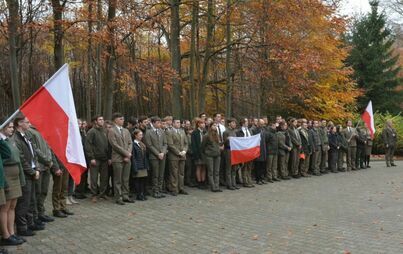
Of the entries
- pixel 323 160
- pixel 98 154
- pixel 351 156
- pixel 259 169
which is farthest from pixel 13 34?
pixel 351 156

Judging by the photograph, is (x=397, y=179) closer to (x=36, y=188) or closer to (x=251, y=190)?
(x=251, y=190)

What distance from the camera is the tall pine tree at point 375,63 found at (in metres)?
34.3

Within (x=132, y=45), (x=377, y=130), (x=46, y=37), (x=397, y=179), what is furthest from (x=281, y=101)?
(x=46, y=37)

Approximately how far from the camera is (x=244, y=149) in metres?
13.5

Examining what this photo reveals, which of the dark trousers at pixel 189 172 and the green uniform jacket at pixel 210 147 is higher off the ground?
the green uniform jacket at pixel 210 147

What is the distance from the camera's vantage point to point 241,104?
92.1 feet

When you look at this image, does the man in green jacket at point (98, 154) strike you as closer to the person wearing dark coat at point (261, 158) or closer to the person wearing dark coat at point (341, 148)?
the person wearing dark coat at point (261, 158)

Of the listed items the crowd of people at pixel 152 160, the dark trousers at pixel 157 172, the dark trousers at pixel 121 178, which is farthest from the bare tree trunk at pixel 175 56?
the dark trousers at pixel 121 178

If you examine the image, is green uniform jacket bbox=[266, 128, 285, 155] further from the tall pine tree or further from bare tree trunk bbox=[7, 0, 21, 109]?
the tall pine tree

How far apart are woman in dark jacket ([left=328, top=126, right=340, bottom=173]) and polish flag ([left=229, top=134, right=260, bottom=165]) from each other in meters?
4.82

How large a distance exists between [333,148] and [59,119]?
12851 millimetres

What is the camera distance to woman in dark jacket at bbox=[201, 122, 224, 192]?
41.7ft

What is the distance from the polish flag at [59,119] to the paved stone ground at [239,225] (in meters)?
1.29

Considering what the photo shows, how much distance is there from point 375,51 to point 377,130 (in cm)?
985
